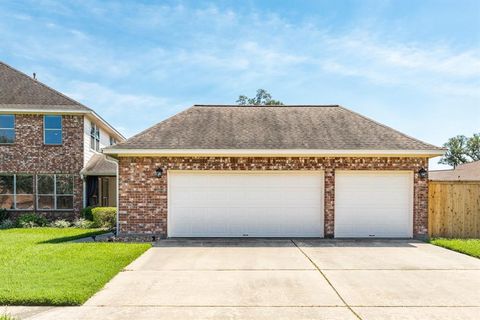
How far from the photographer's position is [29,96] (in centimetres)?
1593

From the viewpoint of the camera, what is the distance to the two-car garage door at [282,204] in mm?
11430

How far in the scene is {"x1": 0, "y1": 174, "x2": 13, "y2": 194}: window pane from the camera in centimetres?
1568

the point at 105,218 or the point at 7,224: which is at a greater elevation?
the point at 105,218

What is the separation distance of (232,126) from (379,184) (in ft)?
18.5

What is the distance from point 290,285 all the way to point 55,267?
4907 millimetres

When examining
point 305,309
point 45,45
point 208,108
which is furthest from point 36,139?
point 305,309

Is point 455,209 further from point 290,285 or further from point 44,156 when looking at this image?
point 44,156

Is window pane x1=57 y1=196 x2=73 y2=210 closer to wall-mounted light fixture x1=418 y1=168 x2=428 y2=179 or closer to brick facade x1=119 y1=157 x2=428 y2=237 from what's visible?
brick facade x1=119 y1=157 x2=428 y2=237

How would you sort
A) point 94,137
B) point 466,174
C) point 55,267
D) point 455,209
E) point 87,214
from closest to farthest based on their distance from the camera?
point 55,267 < point 455,209 < point 87,214 < point 94,137 < point 466,174

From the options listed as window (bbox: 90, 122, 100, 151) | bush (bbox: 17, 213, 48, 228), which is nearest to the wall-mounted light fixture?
window (bbox: 90, 122, 100, 151)

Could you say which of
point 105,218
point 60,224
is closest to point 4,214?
point 60,224

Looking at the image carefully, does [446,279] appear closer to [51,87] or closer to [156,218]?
[156,218]

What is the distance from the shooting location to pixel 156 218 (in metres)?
11.3

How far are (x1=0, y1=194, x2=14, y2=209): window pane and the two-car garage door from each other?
9.22 metres
